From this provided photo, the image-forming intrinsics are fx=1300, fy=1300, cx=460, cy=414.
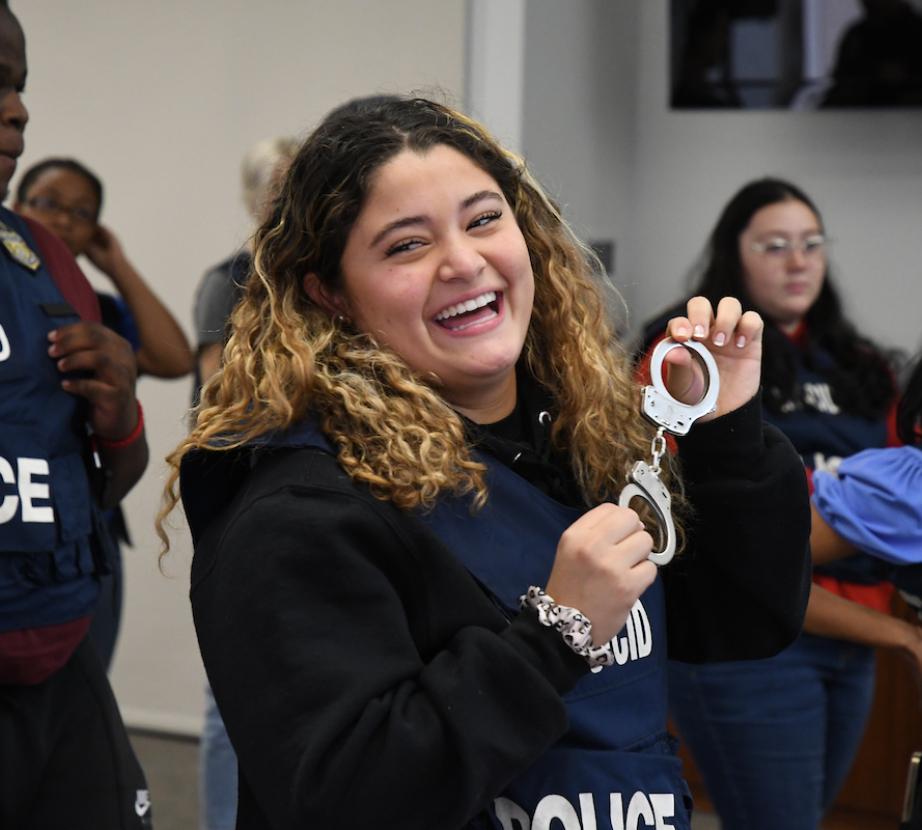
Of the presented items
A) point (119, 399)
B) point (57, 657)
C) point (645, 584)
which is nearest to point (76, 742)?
point (57, 657)

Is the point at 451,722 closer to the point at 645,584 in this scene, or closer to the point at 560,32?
the point at 645,584

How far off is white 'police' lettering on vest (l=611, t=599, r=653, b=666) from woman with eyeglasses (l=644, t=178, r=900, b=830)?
2.98 feet

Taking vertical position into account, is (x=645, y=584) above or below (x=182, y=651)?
above

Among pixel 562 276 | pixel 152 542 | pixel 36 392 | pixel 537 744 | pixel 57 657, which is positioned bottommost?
pixel 152 542

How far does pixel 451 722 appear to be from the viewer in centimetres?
108

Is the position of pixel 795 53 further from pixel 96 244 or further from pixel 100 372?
pixel 100 372

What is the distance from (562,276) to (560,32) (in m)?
2.52

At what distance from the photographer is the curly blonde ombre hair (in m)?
1.23

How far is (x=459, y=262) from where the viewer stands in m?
1.28

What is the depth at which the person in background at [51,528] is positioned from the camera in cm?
166

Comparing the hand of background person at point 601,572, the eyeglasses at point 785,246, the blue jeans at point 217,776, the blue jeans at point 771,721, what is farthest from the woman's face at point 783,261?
the hand of background person at point 601,572

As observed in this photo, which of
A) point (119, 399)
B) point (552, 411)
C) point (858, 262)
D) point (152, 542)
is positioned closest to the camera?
point (552, 411)

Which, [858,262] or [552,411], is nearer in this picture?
[552,411]

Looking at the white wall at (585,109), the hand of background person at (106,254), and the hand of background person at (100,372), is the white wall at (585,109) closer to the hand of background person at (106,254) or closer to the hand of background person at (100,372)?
the hand of background person at (106,254)
